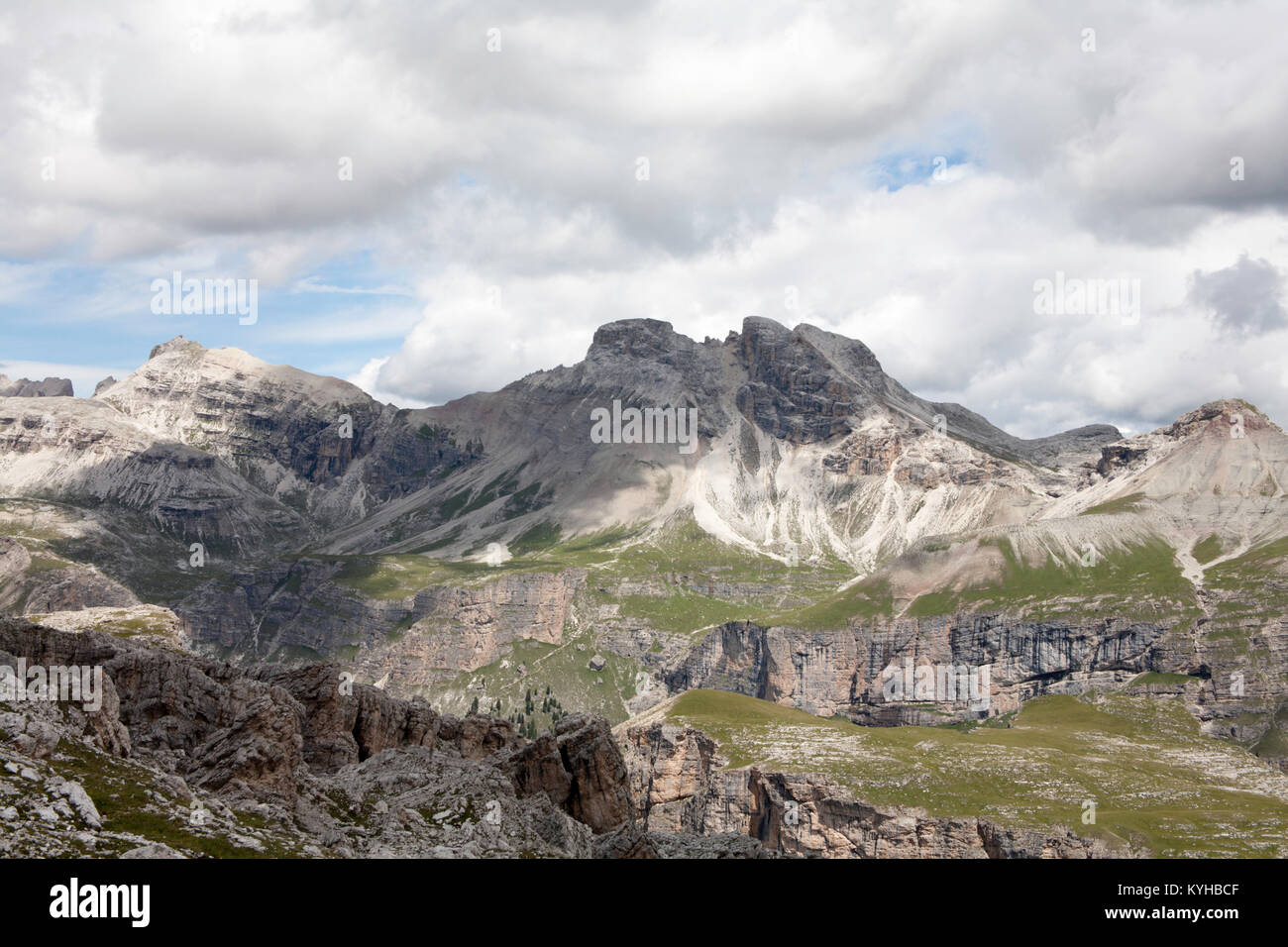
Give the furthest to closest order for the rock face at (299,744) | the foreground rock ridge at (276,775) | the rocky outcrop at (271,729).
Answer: the rocky outcrop at (271,729) < the rock face at (299,744) < the foreground rock ridge at (276,775)

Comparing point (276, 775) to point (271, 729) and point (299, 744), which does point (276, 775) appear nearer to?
point (271, 729)

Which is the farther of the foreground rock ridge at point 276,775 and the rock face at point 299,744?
the rock face at point 299,744

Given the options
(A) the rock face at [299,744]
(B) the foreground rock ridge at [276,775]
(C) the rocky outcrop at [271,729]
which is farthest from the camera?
(C) the rocky outcrop at [271,729]

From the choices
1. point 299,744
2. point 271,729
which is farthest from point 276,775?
point 299,744

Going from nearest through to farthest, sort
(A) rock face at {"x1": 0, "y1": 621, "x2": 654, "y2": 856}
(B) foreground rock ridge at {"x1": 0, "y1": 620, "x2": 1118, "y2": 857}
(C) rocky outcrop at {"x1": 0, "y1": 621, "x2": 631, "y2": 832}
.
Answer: (B) foreground rock ridge at {"x1": 0, "y1": 620, "x2": 1118, "y2": 857} → (A) rock face at {"x1": 0, "y1": 621, "x2": 654, "y2": 856} → (C) rocky outcrop at {"x1": 0, "y1": 621, "x2": 631, "y2": 832}

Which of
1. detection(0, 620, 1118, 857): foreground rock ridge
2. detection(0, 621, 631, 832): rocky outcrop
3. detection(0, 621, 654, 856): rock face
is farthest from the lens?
detection(0, 621, 631, 832): rocky outcrop

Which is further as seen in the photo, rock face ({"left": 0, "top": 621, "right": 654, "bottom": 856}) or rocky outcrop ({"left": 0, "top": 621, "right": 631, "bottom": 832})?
rocky outcrop ({"left": 0, "top": 621, "right": 631, "bottom": 832})

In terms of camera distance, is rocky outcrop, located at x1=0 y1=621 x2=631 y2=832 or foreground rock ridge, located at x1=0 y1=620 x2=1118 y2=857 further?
rocky outcrop, located at x1=0 y1=621 x2=631 y2=832

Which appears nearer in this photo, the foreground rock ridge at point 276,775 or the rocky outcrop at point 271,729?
the foreground rock ridge at point 276,775

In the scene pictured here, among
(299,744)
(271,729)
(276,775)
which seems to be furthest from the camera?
(299,744)

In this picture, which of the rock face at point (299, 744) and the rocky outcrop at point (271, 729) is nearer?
the rock face at point (299, 744)
